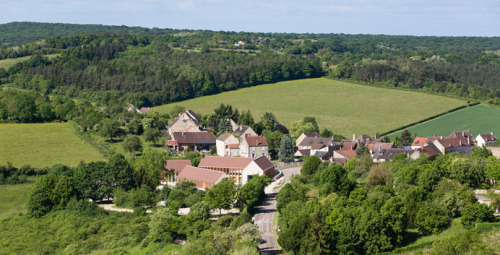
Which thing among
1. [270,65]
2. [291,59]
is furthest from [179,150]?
[291,59]

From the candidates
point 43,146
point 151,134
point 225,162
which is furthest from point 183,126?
point 225,162

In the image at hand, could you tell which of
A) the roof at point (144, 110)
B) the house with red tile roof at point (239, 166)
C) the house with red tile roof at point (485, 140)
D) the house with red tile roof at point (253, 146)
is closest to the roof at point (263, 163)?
the house with red tile roof at point (239, 166)

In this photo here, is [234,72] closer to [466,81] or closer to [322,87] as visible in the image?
[322,87]

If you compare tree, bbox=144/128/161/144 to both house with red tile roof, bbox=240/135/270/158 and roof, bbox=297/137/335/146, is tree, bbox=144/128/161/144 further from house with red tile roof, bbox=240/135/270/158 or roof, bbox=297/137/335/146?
roof, bbox=297/137/335/146

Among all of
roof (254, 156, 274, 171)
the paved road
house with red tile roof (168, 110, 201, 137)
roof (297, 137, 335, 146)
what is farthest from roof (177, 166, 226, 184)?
roof (297, 137, 335, 146)

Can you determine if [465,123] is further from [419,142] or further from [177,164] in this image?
[177,164]

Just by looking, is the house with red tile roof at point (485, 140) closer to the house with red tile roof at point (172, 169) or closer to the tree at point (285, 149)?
the tree at point (285, 149)
